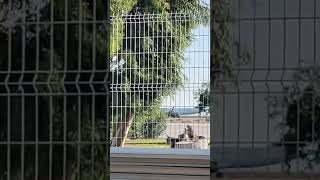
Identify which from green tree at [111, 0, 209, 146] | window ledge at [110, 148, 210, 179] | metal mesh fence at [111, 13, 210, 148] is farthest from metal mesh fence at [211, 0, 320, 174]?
green tree at [111, 0, 209, 146]

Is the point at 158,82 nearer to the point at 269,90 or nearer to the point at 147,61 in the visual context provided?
the point at 147,61

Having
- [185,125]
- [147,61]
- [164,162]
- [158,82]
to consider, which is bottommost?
[164,162]

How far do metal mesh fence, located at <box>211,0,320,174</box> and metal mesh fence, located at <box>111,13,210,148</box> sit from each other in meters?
4.65

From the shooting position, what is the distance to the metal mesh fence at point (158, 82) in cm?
831

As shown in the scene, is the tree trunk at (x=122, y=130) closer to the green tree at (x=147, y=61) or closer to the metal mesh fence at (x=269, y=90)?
the green tree at (x=147, y=61)

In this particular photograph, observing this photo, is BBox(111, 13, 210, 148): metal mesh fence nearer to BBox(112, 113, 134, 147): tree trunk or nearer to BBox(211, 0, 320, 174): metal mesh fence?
BBox(112, 113, 134, 147): tree trunk

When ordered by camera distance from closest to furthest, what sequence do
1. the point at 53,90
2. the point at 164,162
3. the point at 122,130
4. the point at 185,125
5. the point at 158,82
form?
the point at 53,90, the point at 164,162, the point at 158,82, the point at 185,125, the point at 122,130

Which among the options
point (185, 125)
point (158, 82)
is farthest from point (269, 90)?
point (185, 125)

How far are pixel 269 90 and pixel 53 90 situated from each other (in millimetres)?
1195

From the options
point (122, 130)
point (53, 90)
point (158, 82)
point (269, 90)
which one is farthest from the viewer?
point (122, 130)

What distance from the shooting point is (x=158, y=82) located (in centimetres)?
883

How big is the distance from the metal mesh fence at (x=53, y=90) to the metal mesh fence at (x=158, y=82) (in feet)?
14.9

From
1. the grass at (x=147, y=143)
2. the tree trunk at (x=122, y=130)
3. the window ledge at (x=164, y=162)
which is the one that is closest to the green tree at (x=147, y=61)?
the tree trunk at (x=122, y=130)

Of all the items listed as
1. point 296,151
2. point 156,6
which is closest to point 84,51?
point 296,151
